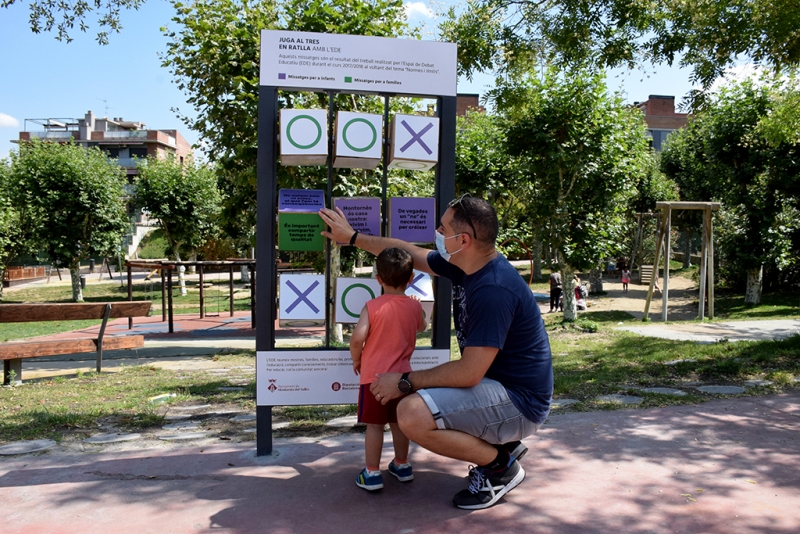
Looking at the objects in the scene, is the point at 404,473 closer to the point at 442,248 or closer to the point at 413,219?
the point at 442,248

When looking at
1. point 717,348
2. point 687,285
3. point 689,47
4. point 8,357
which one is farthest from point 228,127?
point 687,285

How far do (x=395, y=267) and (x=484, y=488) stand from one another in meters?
1.14

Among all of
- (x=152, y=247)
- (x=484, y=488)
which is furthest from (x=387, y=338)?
(x=152, y=247)

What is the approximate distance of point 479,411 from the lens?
118 inches

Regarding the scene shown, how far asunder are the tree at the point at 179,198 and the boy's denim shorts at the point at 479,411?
25929 mm

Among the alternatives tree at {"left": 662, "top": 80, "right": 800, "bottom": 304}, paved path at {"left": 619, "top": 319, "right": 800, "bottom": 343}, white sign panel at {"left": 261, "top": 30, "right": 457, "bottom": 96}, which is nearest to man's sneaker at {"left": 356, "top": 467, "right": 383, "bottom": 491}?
white sign panel at {"left": 261, "top": 30, "right": 457, "bottom": 96}

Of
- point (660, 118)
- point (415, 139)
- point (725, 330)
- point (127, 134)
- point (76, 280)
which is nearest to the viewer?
point (415, 139)

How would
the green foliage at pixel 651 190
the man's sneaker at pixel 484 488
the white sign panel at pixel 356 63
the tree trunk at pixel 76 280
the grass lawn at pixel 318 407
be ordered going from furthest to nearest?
the green foliage at pixel 651 190, the tree trunk at pixel 76 280, the grass lawn at pixel 318 407, the white sign panel at pixel 356 63, the man's sneaker at pixel 484 488

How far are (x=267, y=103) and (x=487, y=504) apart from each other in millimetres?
2461

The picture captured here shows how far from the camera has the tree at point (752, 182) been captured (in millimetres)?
17534

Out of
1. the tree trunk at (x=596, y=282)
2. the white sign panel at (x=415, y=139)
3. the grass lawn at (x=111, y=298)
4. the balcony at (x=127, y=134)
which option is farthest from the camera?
the balcony at (x=127, y=134)

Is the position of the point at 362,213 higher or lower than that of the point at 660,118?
lower

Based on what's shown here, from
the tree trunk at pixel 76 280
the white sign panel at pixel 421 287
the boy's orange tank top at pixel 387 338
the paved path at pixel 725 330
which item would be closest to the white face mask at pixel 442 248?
the boy's orange tank top at pixel 387 338

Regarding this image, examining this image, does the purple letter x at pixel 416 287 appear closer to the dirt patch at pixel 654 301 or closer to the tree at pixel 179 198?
the dirt patch at pixel 654 301
